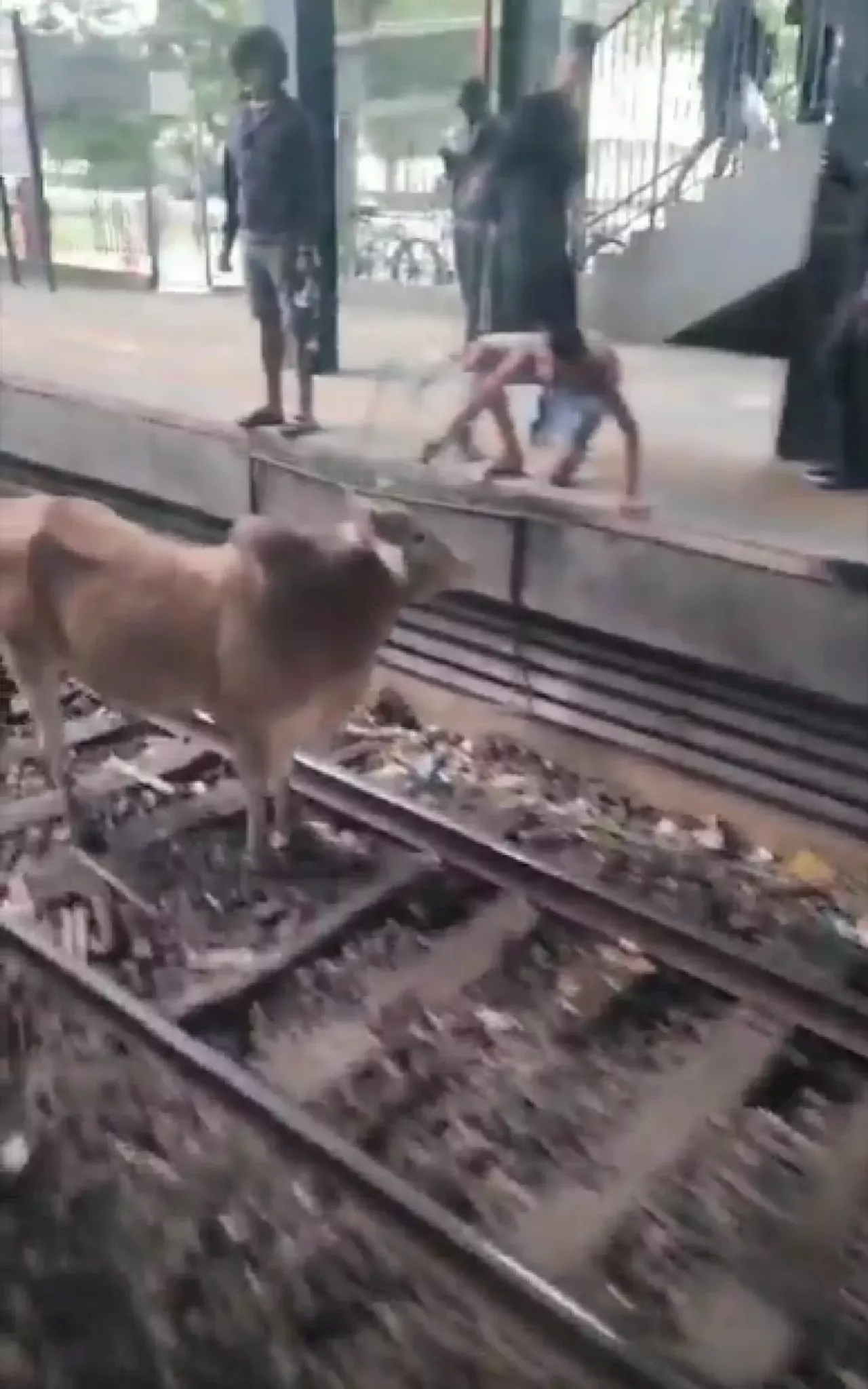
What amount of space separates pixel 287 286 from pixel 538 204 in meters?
0.75

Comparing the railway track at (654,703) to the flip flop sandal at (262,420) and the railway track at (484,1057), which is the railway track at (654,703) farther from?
the flip flop sandal at (262,420)

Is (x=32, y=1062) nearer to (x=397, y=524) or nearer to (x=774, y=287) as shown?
(x=397, y=524)

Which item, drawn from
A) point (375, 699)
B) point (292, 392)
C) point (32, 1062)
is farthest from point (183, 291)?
point (32, 1062)

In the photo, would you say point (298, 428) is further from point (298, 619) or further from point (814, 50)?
point (814, 50)

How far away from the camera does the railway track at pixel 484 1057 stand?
1646 millimetres

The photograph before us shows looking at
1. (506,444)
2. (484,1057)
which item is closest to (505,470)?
(506,444)

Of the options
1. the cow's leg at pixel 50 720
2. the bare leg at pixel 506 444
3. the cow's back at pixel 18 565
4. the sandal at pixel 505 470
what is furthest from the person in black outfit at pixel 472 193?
the cow's leg at pixel 50 720

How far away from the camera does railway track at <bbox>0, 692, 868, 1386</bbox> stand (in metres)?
1.65

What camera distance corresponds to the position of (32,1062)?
2102 mm

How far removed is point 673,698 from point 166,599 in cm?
127

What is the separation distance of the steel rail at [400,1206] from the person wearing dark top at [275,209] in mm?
1699

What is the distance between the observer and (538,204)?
267 centimetres

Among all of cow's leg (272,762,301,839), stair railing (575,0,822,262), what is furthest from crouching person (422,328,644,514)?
cow's leg (272,762,301,839)

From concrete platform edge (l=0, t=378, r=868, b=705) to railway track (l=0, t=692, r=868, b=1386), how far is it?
464 mm
